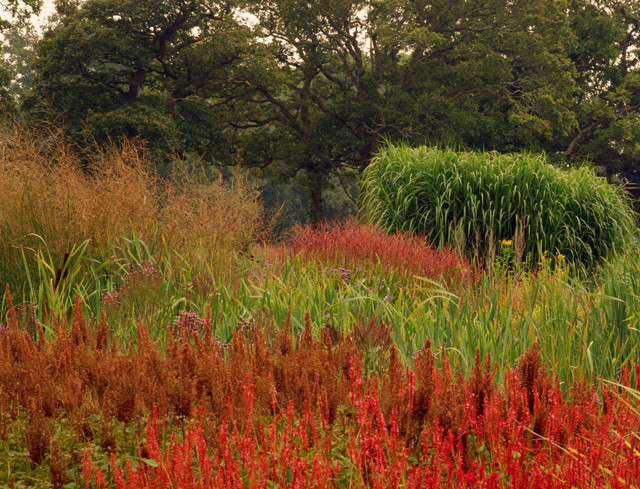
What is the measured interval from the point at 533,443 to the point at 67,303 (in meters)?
3.67

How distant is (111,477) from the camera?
2.20 metres

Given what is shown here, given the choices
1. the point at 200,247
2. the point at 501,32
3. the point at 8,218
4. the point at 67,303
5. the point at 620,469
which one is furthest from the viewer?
the point at 501,32

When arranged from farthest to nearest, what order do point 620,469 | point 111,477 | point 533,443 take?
point 533,443, point 111,477, point 620,469

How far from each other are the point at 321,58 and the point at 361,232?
64.6 ft

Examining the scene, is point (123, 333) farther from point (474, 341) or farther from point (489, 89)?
point (489, 89)

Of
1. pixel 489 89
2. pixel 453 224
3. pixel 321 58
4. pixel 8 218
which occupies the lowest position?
pixel 453 224

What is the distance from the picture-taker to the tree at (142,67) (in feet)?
68.1

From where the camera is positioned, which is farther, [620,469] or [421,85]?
[421,85]

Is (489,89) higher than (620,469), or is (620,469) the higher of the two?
(489,89)

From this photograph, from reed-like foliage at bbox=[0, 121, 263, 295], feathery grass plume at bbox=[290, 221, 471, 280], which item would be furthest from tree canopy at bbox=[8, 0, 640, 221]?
reed-like foliage at bbox=[0, 121, 263, 295]

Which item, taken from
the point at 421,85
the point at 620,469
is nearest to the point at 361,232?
the point at 620,469

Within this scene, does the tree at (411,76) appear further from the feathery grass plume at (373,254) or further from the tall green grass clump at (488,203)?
the feathery grass plume at (373,254)

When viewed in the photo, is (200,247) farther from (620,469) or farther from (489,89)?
(489,89)

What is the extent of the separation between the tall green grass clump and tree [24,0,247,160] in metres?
12.8
